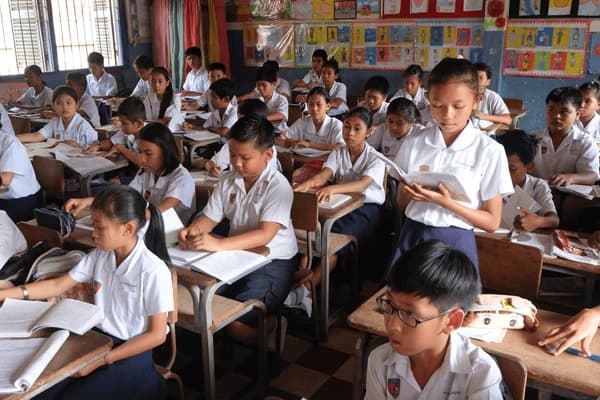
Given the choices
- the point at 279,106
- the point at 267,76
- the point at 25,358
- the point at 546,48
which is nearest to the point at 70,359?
the point at 25,358

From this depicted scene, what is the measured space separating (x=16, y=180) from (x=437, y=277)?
9.01 feet

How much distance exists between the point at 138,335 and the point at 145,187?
3.93 ft

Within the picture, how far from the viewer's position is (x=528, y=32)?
5738mm

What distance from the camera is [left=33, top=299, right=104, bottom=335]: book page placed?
1547 millimetres

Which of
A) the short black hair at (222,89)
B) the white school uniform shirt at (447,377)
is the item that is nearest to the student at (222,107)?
the short black hair at (222,89)

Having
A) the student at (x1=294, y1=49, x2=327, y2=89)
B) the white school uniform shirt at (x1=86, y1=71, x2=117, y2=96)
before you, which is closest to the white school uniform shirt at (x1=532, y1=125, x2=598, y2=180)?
the student at (x1=294, y1=49, x2=327, y2=89)

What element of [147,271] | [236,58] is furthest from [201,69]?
[147,271]

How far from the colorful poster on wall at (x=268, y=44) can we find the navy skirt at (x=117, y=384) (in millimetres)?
6271

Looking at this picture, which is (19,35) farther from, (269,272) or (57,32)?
(269,272)

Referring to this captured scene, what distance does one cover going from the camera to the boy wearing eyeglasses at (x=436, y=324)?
3.97 feet

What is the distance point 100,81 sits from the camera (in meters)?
7.06

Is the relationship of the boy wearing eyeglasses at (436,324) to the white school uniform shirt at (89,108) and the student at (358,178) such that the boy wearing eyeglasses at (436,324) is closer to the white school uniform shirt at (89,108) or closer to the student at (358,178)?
the student at (358,178)

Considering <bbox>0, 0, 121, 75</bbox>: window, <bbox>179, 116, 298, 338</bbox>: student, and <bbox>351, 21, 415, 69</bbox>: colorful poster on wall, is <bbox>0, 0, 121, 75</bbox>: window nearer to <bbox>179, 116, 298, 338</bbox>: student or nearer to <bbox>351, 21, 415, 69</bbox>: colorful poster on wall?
<bbox>351, 21, 415, 69</bbox>: colorful poster on wall

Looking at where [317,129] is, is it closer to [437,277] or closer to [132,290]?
[132,290]
